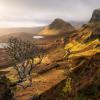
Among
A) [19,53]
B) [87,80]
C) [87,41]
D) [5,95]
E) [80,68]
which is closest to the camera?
[5,95]

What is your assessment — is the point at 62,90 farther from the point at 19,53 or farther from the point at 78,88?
the point at 19,53

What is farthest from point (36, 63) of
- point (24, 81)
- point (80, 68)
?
point (80, 68)

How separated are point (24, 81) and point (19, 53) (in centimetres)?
991

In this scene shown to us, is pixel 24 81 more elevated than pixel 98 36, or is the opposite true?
pixel 98 36

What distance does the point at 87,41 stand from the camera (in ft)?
353

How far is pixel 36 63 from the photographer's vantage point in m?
99.0

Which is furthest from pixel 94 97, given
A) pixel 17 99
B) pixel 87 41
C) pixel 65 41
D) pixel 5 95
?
pixel 65 41

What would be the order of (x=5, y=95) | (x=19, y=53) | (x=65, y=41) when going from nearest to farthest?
1. (x=5, y=95)
2. (x=19, y=53)
3. (x=65, y=41)

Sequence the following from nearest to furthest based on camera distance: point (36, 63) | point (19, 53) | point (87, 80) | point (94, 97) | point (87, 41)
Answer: point (94, 97) → point (87, 80) → point (19, 53) → point (36, 63) → point (87, 41)

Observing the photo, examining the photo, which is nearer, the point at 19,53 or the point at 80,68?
the point at 80,68

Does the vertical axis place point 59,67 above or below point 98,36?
below

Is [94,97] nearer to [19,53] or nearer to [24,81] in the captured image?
[24,81]

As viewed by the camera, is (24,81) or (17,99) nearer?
(17,99)

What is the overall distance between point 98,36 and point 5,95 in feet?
199
